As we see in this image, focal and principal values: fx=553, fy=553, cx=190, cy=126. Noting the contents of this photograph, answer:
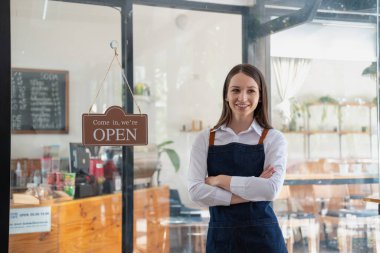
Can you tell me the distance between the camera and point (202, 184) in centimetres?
238

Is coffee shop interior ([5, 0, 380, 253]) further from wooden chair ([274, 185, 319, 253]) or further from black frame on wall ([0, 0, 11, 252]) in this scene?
black frame on wall ([0, 0, 11, 252])

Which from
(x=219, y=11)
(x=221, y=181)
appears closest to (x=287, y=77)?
(x=219, y=11)

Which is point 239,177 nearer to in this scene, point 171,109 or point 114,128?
point 114,128

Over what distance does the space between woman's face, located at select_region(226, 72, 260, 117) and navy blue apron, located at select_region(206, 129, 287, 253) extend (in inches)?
Answer: 5.7

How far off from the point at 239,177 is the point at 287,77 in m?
1.94

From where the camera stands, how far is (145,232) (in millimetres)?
3988

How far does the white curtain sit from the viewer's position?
4.05 metres

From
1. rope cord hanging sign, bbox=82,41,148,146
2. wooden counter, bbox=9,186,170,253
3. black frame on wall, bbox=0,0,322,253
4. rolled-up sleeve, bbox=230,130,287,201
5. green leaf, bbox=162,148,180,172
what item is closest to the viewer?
rolled-up sleeve, bbox=230,130,287,201

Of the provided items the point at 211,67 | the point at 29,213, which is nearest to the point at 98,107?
the point at 29,213

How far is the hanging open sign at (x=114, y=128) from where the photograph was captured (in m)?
2.95

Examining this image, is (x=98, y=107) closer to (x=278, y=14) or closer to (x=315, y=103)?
(x=278, y=14)

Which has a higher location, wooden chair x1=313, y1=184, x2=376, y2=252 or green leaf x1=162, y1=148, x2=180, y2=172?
green leaf x1=162, y1=148, x2=180, y2=172

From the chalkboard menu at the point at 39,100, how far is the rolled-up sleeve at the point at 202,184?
5.06ft

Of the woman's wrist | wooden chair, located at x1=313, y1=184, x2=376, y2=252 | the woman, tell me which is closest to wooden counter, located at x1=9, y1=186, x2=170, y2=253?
wooden chair, located at x1=313, y1=184, x2=376, y2=252
